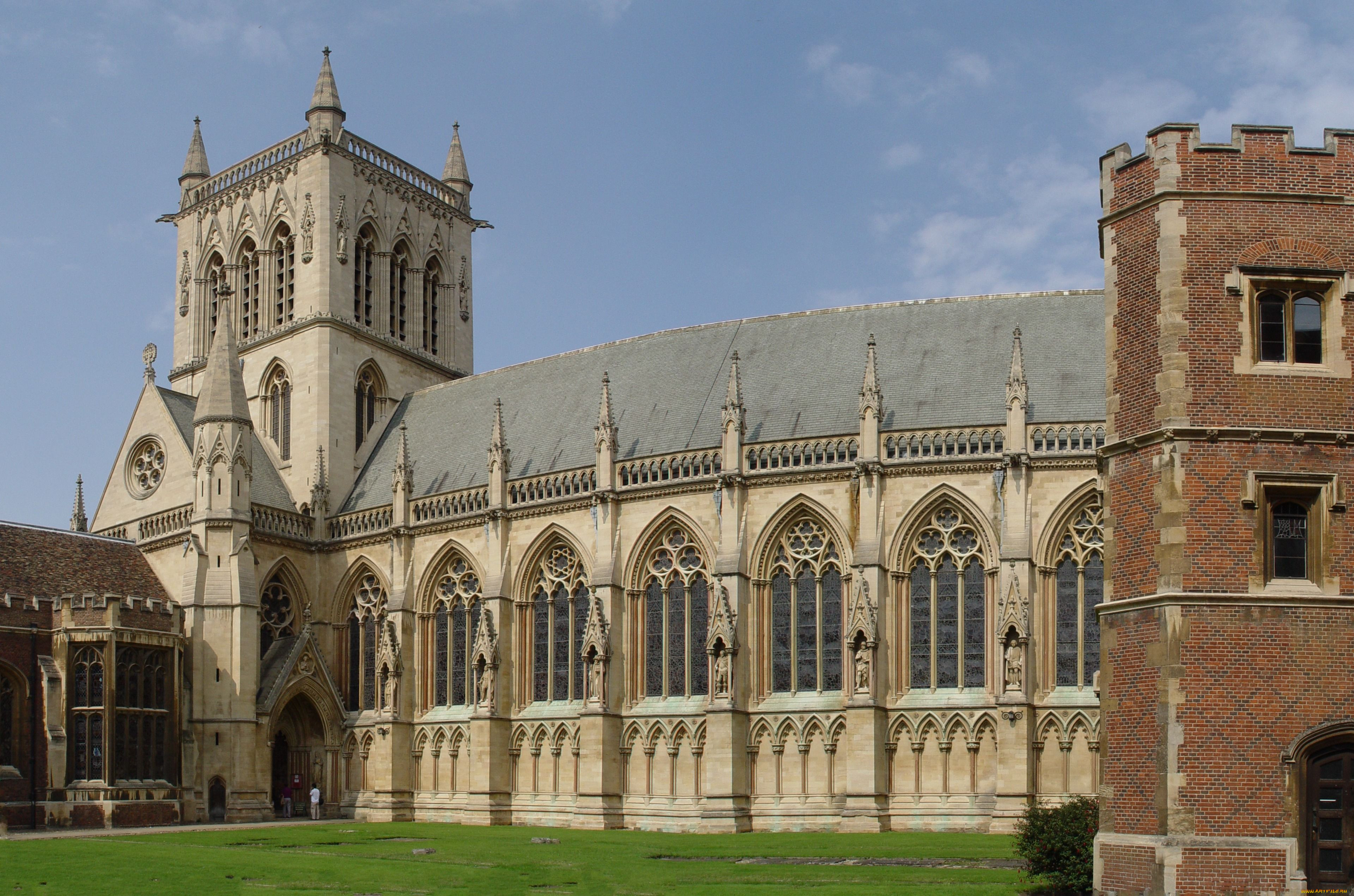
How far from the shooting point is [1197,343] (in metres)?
22.3

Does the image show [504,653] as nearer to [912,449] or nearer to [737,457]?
[737,457]

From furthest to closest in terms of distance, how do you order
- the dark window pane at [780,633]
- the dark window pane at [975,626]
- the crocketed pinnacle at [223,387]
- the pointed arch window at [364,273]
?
the pointed arch window at [364,273] → the crocketed pinnacle at [223,387] → the dark window pane at [780,633] → the dark window pane at [975,626]

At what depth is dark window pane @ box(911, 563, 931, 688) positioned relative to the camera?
132 feet

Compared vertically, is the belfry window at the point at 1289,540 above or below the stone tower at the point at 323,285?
below

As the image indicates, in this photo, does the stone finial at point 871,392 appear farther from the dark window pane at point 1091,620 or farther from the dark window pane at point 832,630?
the dark window pane at point 1091,620

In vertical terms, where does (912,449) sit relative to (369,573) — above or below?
above

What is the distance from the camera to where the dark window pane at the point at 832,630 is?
4109cm

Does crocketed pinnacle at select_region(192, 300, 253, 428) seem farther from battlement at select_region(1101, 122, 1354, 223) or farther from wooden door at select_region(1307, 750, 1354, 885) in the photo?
wooden door at select_region(1307, 750, 1354, 885)

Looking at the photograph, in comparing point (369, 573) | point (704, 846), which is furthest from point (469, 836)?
point (369, 573)

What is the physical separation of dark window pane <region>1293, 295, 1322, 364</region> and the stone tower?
122 ft

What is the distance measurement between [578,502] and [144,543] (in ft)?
51.0

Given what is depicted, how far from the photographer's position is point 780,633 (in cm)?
4200

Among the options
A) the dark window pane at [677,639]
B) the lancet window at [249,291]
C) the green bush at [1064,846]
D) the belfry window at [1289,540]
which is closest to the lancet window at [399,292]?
the lancet window at [249,291]

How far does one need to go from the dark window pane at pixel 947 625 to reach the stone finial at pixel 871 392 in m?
4.31
